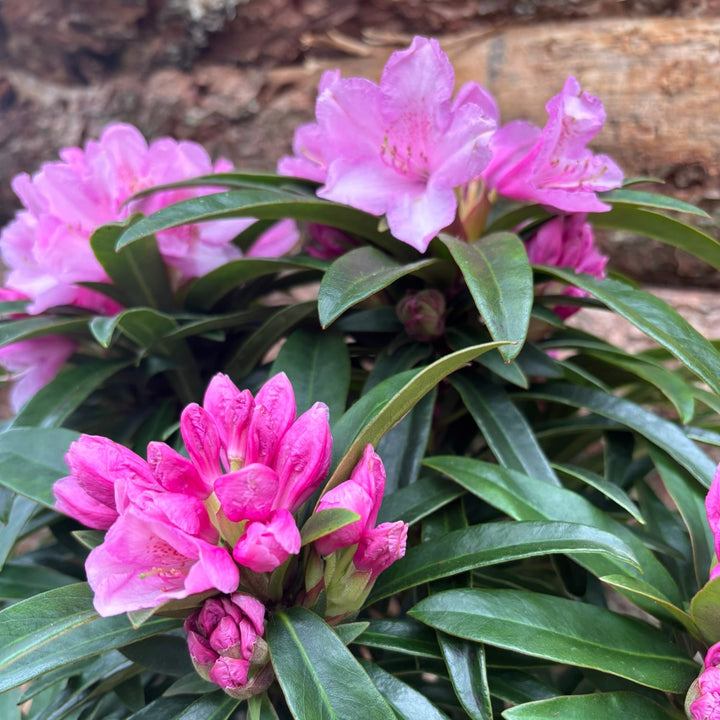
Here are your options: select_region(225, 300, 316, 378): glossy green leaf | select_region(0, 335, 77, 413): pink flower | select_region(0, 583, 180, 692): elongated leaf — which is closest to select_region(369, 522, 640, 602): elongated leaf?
select_region(0, 583, 180, 692): elongated leaf

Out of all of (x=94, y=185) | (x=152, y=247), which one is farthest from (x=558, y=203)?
(x=94, y=185)

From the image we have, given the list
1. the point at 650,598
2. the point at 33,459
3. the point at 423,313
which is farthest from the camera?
the point at 423,313

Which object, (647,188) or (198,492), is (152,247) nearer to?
(198,492)

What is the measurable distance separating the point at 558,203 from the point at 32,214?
2.47 feet

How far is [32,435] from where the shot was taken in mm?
786

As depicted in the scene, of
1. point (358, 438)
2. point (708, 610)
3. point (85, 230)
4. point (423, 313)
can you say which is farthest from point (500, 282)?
point (85, 230)

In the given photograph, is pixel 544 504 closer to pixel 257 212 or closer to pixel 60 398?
pixel 257 212

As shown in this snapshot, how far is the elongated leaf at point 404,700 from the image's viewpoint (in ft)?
2.00

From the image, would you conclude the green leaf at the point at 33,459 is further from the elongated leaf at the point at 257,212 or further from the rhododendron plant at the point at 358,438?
the elongated leaf at the point at 257,212

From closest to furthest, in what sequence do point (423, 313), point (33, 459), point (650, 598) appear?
point (650, 598)
point (33, 459)
point (423, 313)

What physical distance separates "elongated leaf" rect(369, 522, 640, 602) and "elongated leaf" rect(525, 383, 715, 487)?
19 centimetres

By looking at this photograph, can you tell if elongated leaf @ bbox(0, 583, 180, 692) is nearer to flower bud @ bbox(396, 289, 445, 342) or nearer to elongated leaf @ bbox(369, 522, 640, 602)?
elongated leaf @ bbox(369, 522, 640, 602)

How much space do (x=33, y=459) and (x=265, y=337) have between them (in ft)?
1.03

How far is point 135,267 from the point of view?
0.94 meters
